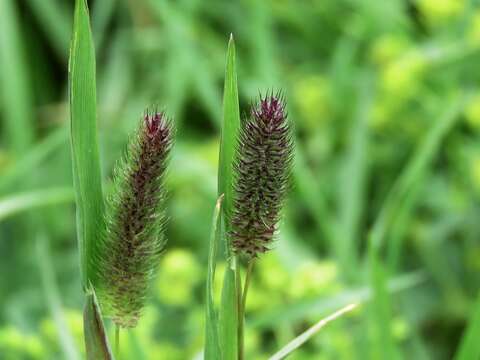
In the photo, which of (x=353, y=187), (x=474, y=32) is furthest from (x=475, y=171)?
(x=474, y=32)

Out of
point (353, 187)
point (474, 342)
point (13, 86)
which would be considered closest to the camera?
point (474, 342)

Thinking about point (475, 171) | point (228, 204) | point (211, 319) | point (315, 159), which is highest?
point (315, 159)

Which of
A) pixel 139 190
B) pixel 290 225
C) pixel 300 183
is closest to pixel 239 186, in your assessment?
pixel 139 190

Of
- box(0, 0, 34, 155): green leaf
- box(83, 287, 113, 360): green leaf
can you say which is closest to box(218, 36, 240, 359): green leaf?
box(83, 287, 113, 360): green leaf

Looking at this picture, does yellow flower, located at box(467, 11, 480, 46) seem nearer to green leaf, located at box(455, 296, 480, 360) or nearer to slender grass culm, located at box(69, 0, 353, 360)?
green leaf, located at box(455, 296, 480, 360)

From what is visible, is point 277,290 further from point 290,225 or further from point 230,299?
point 230,299

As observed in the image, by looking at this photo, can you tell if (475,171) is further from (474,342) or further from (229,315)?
(229,315)
